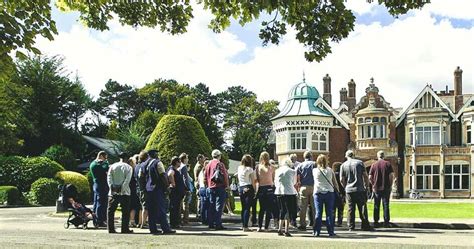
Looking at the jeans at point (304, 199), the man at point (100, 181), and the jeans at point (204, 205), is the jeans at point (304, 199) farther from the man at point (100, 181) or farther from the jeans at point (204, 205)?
the man at point (100, 181)

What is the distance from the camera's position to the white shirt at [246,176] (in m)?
13.4

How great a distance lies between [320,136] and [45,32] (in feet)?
148

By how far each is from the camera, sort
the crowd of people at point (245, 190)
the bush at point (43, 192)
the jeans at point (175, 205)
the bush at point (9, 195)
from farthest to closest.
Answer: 1. the bush at point (43, 192)
2. the bush at point (9, 195)
3. the jeans at point (175, 205)
4. the crowd of people at point (245, 190)

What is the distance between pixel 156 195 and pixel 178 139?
5932 mm

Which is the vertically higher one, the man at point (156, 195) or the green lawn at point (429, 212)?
the man at point (156, 195)

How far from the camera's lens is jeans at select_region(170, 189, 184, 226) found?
46.3 ft

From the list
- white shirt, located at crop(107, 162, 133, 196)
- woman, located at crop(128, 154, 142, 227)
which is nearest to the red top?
woman, located at crop(128, 154, 142, 227)

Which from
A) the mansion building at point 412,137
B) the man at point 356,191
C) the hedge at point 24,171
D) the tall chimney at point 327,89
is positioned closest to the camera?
the man at point 356,191

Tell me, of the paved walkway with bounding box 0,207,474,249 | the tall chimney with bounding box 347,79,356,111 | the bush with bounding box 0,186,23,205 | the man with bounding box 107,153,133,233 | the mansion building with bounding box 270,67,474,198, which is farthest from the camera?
the tall chimney with bounding box 347,79,356,111

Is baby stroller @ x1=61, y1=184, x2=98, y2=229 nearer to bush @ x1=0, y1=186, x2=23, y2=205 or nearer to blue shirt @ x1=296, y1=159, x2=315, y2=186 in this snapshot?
blue shirt @ x1=296, y1=159, x2=315, y2=186

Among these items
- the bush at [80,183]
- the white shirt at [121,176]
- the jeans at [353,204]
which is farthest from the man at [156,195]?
the bush at [80,183]

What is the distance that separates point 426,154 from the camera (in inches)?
1850

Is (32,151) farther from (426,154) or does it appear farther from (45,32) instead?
(45,32)

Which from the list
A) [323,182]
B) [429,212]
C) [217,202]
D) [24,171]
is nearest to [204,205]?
[217,202]
